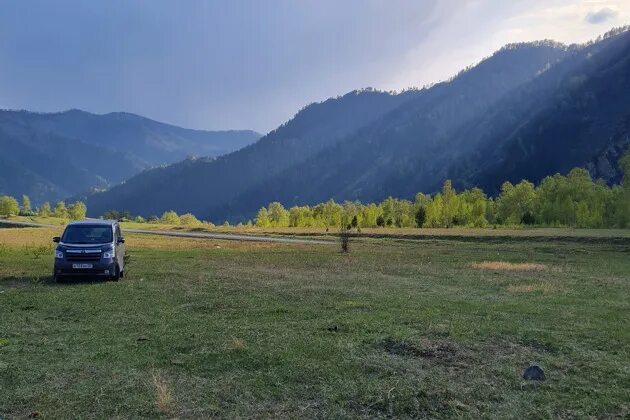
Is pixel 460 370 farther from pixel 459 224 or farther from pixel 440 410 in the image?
A: pixel 459 224

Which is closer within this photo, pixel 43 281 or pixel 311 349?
pixel 311 349

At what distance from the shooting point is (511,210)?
128m

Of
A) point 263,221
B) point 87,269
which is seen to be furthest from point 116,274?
point 263,221

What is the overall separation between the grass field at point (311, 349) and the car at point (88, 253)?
0.76m

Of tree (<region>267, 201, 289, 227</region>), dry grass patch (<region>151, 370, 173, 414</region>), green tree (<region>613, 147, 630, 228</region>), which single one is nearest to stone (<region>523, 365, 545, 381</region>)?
dry grass patch (<region>151, 370, 173, 414</region>)

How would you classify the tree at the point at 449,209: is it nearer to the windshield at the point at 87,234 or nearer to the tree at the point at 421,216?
the tree at the point at 421,216

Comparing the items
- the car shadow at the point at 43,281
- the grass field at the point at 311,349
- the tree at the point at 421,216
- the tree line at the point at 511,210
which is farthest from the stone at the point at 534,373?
the tree at the point at 421,216

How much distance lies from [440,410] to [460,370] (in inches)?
81.0

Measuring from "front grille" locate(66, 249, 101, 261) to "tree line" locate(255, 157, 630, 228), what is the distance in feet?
247

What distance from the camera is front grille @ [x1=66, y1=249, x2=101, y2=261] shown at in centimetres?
2236

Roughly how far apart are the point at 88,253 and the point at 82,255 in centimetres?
25

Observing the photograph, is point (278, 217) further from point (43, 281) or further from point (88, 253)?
point (88, 253)

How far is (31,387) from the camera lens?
8836 millimetres

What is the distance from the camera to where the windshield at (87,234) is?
76.4ft
